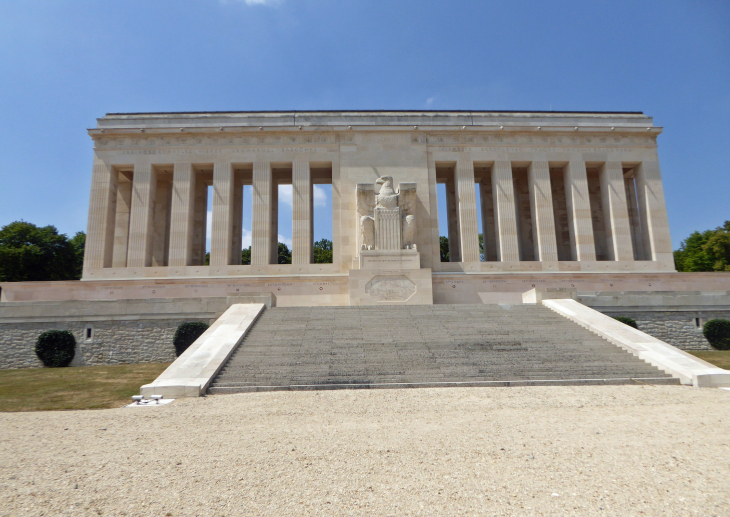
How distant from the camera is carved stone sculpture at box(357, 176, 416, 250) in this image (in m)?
23.6

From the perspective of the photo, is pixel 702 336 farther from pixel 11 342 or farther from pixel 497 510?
pixel 11 342

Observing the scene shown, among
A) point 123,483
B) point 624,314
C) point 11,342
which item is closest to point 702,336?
point 624,314

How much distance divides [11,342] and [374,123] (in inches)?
863

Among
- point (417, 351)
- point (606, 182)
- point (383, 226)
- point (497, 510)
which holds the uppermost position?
point (606, 182)

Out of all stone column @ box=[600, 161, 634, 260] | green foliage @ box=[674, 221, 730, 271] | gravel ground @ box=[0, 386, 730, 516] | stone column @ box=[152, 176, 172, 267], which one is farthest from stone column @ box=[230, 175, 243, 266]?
green foliage @ box=[674, 221, 730, 271]

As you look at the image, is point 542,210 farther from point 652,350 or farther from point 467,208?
point 652,350

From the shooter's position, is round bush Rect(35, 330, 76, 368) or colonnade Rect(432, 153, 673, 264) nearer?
round bush Rect(35, 330, 76, 368)

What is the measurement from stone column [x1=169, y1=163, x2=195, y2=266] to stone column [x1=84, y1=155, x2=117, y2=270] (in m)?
3.97

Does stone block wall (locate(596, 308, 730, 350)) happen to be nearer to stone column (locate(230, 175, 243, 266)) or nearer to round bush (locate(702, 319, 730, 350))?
round bush (locate(702, 319, 730, 350))

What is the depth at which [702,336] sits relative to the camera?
17.8 m

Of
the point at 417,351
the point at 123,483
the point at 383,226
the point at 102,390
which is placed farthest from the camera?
the point at 383,226

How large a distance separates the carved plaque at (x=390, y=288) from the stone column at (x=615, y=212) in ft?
47.1

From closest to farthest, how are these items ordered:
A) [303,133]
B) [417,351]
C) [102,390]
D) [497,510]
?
[497,510] → [102,390] → [417,351] → [303,133]

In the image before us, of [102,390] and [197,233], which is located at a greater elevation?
[197,233]
